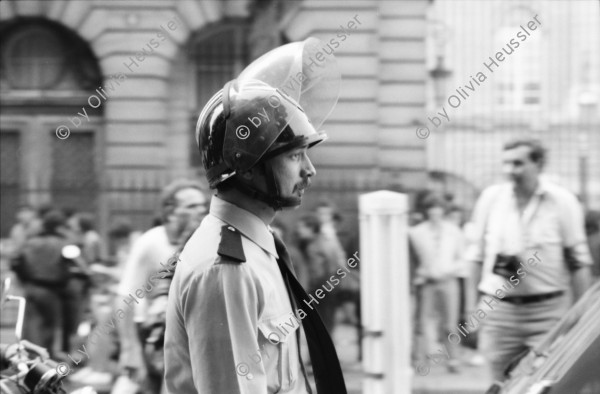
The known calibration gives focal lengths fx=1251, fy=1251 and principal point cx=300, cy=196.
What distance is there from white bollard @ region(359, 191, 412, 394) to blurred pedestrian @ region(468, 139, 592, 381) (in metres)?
0.46

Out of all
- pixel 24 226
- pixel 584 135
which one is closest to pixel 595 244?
pixel 24 226

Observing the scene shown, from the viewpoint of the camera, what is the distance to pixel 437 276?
37.4 feet

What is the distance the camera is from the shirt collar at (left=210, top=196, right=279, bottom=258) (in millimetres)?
2928

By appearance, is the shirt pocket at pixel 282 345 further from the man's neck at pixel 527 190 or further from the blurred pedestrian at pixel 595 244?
the blurred pedestrian at pixel 595 244

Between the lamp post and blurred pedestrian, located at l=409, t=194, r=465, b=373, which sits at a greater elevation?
the lamp post

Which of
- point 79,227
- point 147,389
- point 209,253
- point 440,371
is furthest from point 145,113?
point 209,253

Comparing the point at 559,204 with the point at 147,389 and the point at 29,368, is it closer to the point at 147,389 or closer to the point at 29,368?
the point at 147,389

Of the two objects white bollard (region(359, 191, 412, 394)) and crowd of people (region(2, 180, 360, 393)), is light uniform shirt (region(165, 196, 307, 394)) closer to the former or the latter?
white bollard (region(359, 191, 412, 394))

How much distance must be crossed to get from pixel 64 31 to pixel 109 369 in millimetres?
10033

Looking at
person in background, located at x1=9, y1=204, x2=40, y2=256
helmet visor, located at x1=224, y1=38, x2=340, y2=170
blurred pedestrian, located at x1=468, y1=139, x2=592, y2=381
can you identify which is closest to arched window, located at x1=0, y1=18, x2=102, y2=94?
person in background, located at x1=9, y1=204, x2=40, y2=256

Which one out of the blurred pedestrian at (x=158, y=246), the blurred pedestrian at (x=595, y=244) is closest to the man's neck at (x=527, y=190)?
the blurred pedestrian at (x=158, y=246)

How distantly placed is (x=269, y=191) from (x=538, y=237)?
4.08 metres

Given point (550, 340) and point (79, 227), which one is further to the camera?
point (79, 227)

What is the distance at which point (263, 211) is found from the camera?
2.98 meters
